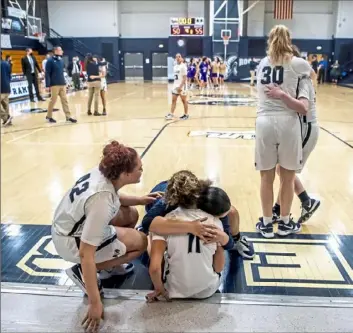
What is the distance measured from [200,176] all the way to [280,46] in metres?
2.18

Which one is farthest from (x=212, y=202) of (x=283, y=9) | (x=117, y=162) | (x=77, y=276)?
(x=283, y=9)

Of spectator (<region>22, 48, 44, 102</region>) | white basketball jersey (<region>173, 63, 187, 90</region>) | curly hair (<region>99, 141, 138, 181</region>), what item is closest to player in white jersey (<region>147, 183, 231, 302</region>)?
curly hair (<region>99, 141, 138, 181</region>)

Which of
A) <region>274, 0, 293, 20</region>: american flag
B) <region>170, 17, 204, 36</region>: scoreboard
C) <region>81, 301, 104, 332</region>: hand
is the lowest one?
<region>81, 301, 104, 332</region>: hand

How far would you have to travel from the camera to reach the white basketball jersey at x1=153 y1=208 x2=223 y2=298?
87.1 inches

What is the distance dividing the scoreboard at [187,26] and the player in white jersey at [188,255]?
2344cm

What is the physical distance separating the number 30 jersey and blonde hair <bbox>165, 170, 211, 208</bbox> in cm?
94

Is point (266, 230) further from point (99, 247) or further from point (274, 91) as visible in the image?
point (99, 247)

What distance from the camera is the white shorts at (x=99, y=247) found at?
217 centimetres

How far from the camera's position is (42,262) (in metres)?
2.69

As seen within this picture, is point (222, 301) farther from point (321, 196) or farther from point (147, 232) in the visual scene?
point (321, 196)

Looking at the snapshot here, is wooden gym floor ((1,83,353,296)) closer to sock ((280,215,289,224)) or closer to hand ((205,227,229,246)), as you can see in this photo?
sock ((280,215,289,224))

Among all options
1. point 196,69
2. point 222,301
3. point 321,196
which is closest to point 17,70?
point 196,69

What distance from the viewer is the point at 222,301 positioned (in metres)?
2.24

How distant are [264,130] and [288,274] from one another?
0.95 m
